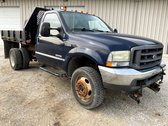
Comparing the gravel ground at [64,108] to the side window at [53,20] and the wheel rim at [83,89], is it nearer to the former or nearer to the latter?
the wheel rim at [83,89]

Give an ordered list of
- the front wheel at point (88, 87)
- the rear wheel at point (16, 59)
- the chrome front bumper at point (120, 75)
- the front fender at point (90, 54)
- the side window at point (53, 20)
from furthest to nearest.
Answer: the rear wheel at point (16, 59) < the side window at point (53, 20) < the front wheel at point (88, 87) < the front fender at point (90, 54) < the chrome front bumper at point (120, 75)

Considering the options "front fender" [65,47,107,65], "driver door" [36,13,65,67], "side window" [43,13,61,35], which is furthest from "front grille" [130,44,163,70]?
"side window" [43,13,61,35]

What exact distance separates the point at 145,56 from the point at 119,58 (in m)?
0.56

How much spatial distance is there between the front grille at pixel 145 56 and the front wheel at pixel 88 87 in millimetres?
717

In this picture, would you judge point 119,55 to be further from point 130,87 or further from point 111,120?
point 111,120

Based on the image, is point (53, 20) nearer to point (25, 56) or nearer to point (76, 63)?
point (76, 63)

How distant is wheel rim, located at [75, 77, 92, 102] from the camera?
3.39 metres

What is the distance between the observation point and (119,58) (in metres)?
2.95

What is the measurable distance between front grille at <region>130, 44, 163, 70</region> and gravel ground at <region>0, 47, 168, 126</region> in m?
0.94

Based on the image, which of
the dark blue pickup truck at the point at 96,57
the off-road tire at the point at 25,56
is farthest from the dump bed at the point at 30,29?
the dark blue pickup truck at the point at 96,57

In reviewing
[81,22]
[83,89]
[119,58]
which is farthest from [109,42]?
[81,22]

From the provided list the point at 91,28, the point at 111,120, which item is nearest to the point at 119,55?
the point at 111,120

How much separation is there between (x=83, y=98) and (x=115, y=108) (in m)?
0.69

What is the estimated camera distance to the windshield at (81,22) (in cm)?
411
